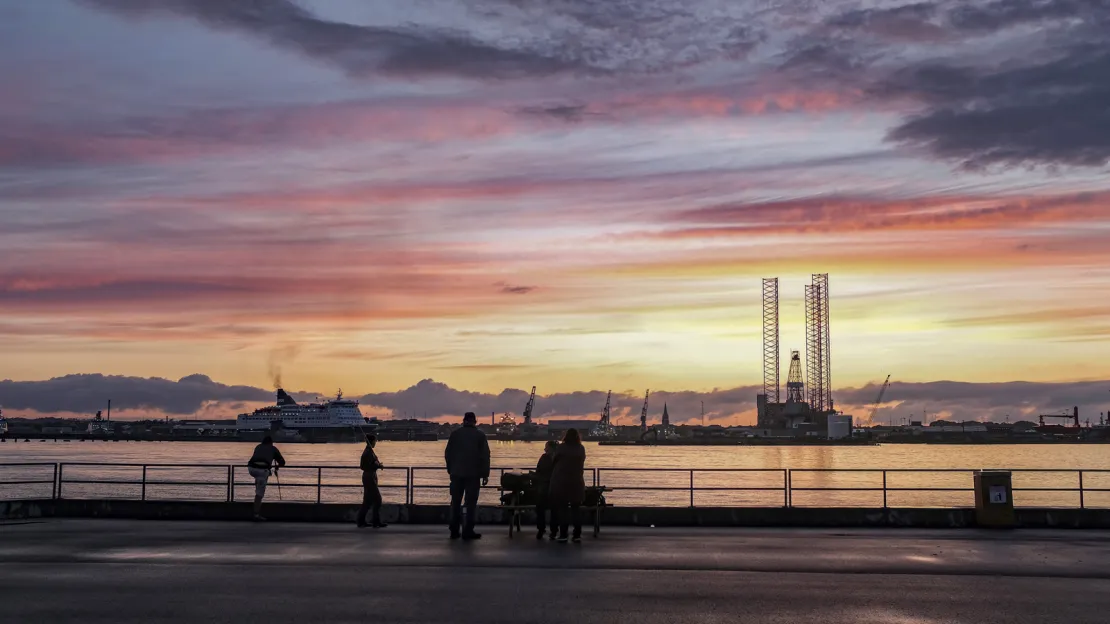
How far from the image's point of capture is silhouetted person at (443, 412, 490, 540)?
65.9ft

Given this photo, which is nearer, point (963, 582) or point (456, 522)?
point (963, 582)

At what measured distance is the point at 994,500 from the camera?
23844mm

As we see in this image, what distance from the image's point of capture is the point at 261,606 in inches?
491

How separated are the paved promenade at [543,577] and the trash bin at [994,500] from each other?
1.81 m

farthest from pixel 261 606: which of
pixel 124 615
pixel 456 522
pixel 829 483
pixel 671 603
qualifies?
pixel 829 483

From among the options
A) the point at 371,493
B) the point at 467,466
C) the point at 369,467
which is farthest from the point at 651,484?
the point at 467,466

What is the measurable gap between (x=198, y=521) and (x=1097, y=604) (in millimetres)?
18161

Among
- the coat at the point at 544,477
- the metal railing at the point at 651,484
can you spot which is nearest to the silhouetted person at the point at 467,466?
the coat at the point at 544,477

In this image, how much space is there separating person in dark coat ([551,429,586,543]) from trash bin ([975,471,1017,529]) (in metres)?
9.04

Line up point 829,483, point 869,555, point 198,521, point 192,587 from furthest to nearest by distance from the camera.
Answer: point 829,483
point 198,521
point 869,555
point 192,587

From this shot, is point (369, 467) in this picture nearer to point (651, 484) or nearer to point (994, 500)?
point (994, 500)

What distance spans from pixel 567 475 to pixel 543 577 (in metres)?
4.96

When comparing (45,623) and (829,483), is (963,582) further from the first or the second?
(829,483)

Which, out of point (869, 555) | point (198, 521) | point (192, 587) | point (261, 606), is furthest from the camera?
point (198, 521)
